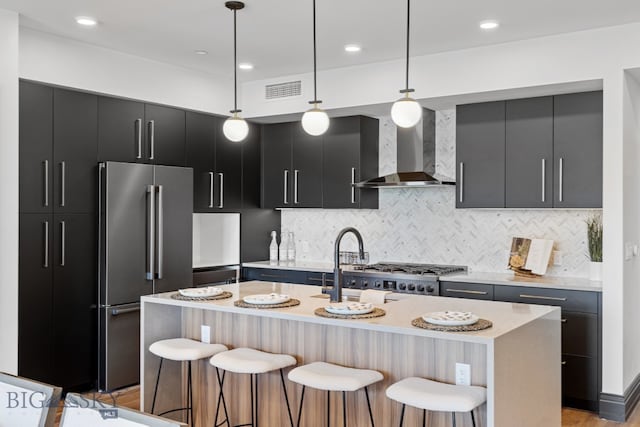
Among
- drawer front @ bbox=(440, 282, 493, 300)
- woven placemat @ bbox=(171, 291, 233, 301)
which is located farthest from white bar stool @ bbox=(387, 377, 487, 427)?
drawer front @ bbox=(440, 282, 493, 300)

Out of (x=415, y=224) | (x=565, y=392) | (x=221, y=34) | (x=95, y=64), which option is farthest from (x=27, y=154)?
(x=565, y=392)

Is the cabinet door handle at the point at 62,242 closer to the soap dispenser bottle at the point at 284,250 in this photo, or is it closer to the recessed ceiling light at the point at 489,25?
the soap dispenser bottle at the point at 284,250

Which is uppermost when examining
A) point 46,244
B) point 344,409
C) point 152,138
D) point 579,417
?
point 152,138

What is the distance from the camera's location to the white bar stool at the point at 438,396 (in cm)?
263

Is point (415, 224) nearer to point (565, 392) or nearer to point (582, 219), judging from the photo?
point (582, 219)

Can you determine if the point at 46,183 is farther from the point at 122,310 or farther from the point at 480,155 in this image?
the point at 480,155

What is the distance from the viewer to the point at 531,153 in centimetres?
487

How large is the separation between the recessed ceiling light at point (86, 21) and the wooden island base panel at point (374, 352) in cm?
186

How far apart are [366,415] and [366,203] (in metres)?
2.78

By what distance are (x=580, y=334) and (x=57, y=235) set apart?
149 inches

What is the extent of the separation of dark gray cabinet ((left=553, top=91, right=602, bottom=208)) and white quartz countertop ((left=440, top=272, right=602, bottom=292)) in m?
0.56

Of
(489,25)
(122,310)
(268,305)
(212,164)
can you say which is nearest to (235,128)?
(268,305)

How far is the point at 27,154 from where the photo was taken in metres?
4.35

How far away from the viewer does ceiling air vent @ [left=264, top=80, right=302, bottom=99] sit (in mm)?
5762
